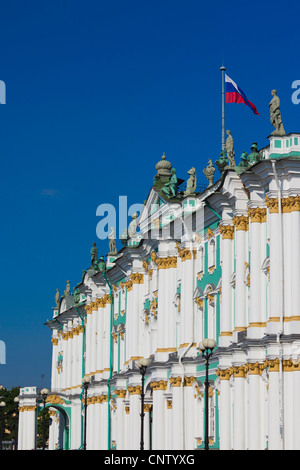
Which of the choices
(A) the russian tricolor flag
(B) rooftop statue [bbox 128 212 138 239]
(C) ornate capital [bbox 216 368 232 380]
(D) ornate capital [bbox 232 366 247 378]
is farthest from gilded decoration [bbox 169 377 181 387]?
(A) the russian tricolor flag

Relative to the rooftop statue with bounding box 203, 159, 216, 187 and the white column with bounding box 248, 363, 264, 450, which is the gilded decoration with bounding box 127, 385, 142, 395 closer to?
the rooftop statue with bounding box 203, 159, 216, 187

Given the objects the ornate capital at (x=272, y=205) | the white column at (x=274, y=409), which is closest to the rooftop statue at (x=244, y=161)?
the ornate capital at (x=272, y=205)

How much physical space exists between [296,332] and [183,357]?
1347cm

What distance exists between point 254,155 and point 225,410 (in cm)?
1231

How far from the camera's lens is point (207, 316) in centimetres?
5572

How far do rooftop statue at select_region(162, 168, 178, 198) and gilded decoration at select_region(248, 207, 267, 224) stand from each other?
14.8m

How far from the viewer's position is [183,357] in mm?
57875

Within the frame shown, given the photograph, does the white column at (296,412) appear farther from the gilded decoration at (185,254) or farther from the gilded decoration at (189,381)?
the gilded decoration at (185,254)

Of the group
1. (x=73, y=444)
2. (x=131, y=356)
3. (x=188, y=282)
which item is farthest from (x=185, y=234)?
(x=73, y=444)

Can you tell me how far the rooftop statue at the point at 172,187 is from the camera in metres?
63.4

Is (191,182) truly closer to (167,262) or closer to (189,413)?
(167,262)

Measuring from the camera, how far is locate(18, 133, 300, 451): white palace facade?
4625cm
